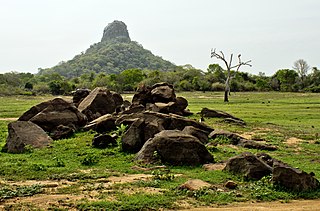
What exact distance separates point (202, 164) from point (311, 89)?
3054 inches

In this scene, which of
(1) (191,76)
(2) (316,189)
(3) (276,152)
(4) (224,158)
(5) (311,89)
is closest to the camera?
(2) (316,189)

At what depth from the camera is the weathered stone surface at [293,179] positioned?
39.3 feet

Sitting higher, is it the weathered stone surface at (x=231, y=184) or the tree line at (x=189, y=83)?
the tree line at (x=189, y=83)

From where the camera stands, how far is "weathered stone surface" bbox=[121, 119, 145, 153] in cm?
1817

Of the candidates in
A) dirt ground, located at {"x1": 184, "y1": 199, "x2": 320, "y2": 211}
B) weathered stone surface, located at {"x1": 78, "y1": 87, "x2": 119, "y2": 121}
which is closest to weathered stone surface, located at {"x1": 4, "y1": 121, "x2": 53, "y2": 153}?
weathered stone surface, located at {"x1": 78, "y1": 87, "x2": 119, "y2": 121}

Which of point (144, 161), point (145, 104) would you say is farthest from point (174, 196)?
point (145, 104)

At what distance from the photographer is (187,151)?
1570 centimetres

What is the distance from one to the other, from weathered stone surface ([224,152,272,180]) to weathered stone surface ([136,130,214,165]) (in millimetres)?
1853

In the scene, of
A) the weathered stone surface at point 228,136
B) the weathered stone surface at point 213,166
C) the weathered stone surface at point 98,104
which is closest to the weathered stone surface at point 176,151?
the weathered stone surface at point 213,166

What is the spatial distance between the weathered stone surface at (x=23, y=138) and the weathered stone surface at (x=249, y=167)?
34.5ft

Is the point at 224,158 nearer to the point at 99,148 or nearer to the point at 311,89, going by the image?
the point at 99,148

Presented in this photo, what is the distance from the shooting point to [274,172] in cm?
1238

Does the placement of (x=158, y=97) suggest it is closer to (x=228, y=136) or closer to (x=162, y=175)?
(x=228, y=136)

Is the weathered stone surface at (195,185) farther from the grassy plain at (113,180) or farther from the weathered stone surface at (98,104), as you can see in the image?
the weathered stone surface at (98,104)
